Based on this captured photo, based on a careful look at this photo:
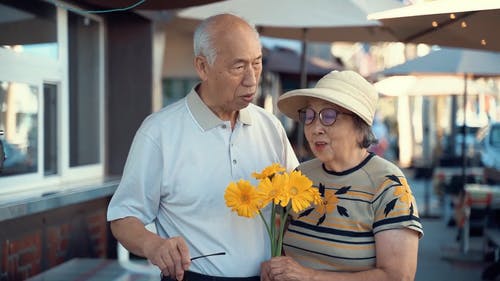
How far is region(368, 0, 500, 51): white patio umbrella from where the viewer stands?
291 centimetres

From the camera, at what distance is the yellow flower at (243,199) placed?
2330 millimetres

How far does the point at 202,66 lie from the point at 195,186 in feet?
1.48

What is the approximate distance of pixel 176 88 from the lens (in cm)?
1209

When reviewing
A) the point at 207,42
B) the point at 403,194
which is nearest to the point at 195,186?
the point at 207,42

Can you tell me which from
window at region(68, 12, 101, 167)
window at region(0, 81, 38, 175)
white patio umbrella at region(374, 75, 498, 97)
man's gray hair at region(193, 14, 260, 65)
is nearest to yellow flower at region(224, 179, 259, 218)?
man's gray hair at region(193, 14, 260, 65)

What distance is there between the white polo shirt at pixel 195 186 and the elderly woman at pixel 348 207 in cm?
16

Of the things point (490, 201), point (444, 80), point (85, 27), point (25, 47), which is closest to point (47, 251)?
point (25, 47)

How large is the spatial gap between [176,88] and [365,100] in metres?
9.66

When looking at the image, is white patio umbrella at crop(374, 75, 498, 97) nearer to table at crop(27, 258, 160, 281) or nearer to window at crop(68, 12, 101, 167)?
window at crop(68, 12, 101, 167)

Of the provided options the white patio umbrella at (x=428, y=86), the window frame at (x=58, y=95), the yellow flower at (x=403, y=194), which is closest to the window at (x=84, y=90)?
the window frame at (x=58, y=95)

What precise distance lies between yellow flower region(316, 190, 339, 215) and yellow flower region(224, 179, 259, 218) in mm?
303

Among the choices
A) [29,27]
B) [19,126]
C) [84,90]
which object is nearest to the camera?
[19,126]

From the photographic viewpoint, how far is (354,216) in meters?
2.46

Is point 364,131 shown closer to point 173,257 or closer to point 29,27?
point 173,257
